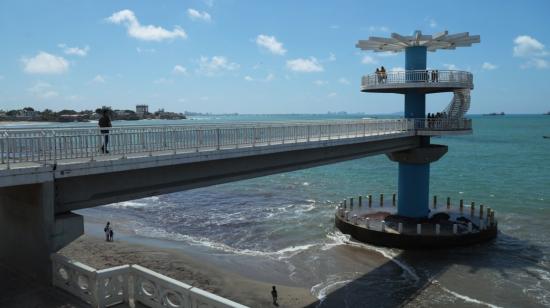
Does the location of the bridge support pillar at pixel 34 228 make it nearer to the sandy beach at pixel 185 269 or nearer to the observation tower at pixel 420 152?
the sandy beach at pixel 185 269

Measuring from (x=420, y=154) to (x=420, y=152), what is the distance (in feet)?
0.41

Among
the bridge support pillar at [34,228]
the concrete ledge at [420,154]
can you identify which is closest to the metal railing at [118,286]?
the bridge support pillar at [34,228]

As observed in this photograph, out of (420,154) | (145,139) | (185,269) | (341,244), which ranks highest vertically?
(145,139)

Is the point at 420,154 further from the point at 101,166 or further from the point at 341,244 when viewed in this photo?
the point at 101,166

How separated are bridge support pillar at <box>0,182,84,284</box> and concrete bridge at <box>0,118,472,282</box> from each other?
0.9 inches

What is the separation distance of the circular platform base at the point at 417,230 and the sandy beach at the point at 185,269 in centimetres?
730

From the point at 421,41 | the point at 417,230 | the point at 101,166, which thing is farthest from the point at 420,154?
the point at 101,166

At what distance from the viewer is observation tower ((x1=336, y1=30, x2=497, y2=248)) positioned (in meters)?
26.7

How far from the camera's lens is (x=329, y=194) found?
155 feet

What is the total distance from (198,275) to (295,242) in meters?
8.01

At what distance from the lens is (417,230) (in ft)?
87.5

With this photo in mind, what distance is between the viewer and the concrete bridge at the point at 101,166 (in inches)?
443

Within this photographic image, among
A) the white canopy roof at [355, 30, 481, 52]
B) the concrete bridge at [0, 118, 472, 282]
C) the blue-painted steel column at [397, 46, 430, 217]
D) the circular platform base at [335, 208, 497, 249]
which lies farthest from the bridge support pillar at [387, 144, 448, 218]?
the concrete bridge at [0, 118, 472, 282]

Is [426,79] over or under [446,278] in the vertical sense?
over
